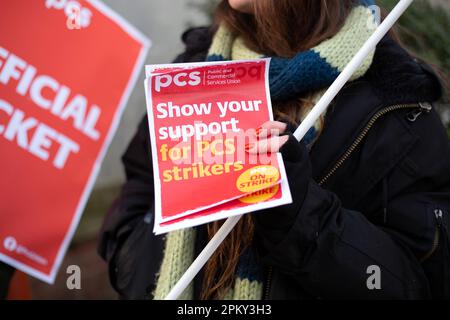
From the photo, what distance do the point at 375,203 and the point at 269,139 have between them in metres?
0.40

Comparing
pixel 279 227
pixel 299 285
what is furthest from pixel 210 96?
pixel 299 285

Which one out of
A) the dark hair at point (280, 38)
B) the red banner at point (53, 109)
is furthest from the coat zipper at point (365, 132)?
the red banner at point (53, 109)

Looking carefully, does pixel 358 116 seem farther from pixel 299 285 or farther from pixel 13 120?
pixel 13 120

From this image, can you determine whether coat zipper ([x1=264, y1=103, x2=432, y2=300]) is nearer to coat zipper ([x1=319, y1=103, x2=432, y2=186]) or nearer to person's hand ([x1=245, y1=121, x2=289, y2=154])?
coat zipper ([x1=319, y1=103, x2=432, y2=186])

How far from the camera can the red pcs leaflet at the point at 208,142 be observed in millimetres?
1135

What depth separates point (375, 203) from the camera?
4.67 ft

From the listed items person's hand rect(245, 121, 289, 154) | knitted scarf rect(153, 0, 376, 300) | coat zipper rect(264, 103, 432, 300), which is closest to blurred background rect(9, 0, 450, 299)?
coat zipper rect(264, 103, 432, 300)

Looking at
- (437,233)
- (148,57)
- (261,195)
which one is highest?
(261,195)

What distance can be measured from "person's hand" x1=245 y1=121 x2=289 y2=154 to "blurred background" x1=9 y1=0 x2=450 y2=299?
586mm

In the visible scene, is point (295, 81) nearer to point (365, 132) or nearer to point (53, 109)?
point (365, 132)

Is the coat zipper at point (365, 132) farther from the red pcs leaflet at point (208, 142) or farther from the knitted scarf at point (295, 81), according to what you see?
the red pcs leaflet at point (208, 142)

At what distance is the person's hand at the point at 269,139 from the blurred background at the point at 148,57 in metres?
0.59

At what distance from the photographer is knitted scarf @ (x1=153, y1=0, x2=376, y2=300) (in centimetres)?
140

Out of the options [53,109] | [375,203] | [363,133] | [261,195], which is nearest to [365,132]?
[363,133]
